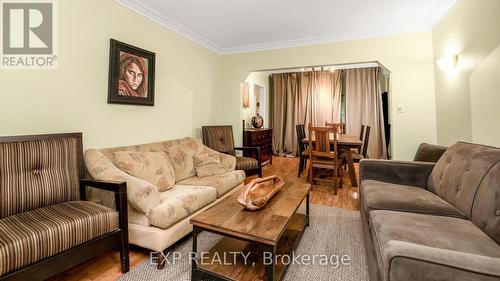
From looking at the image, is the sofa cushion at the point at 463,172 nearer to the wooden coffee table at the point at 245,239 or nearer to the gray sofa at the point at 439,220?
the gray sofa at the point at 439,220

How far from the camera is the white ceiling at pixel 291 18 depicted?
105 inches

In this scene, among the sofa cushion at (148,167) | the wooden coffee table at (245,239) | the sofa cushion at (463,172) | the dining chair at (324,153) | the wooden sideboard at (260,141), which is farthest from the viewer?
the wooden sideboard at (260,141)

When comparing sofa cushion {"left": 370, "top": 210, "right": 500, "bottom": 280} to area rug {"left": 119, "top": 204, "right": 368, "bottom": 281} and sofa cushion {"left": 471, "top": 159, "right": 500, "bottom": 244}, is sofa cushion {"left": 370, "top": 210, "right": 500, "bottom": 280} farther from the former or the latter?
area rug {"left": 119, "top": 204, "right": 368, "bottom": 281}

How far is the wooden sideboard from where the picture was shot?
180 inches

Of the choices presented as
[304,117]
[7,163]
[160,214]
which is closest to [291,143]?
[304,117]

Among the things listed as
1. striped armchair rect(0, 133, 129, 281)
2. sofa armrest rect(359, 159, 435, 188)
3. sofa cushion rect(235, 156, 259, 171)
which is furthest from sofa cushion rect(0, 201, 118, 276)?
sofa armrest rect(359, 159, 435, 188)

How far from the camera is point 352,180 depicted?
3816 mm

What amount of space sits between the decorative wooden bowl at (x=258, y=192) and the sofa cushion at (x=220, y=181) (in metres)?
0.68

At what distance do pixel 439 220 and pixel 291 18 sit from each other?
2712 millimetres

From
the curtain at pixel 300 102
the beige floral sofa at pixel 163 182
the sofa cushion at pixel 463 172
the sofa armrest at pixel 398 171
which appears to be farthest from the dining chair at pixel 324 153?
the curtain at pixel 300 102

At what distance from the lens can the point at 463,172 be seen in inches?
65.6

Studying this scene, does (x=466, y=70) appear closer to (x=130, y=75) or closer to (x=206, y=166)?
(x=206, y=166)

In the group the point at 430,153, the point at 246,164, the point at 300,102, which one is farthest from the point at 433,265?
the point at 300,102

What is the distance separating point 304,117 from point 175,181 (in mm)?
4682
